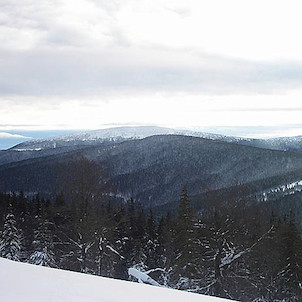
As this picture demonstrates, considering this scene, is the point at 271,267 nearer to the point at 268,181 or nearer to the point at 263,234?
the point at 263,234

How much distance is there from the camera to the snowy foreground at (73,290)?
8.37 feet

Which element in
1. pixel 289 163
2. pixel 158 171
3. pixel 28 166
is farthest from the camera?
pixel 158 171

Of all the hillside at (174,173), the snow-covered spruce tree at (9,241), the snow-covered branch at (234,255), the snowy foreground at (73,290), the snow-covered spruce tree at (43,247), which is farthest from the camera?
the hillside at (174,173)

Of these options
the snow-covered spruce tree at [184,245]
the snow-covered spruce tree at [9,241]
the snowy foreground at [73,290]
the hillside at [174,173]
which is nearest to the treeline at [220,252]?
the snow-covered spruce tree at [184,245]

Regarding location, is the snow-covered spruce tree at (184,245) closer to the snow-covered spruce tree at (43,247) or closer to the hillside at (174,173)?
the snow-covered spruce tree at (43,247)

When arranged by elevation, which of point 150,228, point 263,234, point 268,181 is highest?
point 263,234

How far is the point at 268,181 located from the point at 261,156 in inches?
1688

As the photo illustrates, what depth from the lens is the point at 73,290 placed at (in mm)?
2699

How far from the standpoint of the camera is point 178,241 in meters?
16.6

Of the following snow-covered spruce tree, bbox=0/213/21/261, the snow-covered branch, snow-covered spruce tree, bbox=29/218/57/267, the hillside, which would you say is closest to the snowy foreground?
the snow-covered branch

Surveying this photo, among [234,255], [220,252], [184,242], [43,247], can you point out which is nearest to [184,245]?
[184,242]

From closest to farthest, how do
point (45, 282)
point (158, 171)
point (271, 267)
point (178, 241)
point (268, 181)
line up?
point (45, 282), point (271, 267), point (178, 241), point (268, 181), point (158, 171)

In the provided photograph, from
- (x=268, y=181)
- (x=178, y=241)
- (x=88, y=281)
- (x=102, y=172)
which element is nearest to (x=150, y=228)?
(x=178, y=241)

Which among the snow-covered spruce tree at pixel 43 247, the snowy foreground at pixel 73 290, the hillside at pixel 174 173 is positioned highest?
the snowy foreground at pixel 73 290
